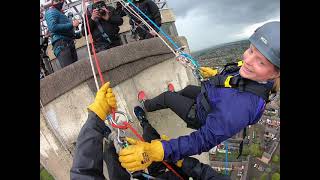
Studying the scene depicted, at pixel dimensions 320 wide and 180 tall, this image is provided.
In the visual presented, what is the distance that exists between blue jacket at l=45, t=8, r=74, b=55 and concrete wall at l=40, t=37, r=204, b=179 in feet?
3.37

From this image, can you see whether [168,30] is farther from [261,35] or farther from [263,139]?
[263,139]

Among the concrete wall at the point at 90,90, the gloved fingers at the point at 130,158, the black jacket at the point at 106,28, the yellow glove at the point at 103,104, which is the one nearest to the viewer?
the gloved fingers at the point at 130,158

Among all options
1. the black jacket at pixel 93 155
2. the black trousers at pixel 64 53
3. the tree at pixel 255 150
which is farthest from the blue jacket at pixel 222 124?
the tree at pixel 255 150

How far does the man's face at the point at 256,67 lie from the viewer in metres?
2.38

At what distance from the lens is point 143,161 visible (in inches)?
89.7

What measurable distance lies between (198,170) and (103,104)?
1240 mm

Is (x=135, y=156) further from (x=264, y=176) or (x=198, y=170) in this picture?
(x=264, y=176)

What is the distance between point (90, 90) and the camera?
3662mm

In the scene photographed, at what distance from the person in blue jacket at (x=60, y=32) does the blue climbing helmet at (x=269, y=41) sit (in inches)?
119

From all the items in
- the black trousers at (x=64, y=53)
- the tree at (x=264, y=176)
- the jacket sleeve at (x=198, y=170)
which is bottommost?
the tree at (x=264, y=176)

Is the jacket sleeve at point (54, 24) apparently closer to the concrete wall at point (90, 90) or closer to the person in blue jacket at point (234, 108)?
the concrete wall at point (90, 90)

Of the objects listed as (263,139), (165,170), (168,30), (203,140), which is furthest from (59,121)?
(263,139)

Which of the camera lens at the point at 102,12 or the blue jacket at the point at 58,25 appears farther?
the camera lens at the point at 102,12

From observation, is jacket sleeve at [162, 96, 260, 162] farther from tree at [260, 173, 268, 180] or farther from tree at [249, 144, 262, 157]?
tree at [249, 144, 262, 157]
